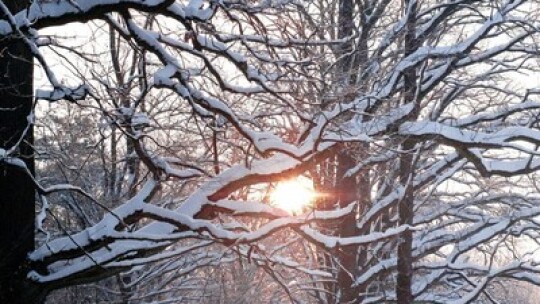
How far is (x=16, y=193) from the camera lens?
736cm

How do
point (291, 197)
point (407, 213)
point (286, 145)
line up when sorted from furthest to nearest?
point (407, 213), point (291, 197), point (286, 145)

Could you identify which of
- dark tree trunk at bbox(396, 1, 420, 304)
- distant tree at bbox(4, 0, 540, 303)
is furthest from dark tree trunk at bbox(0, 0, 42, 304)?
dark tree trunk at bbox(396, 1, 420, 304)

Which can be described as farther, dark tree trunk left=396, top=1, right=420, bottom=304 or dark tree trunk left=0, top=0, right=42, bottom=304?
dark tree trunk left=396, top=1, right=420, bottom=304

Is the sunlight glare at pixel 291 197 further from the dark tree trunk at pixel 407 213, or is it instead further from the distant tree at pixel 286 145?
the dark tree trunk at pixel 407 213

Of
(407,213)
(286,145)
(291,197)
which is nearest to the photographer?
(286,145)

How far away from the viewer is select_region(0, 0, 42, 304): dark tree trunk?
7082 mm

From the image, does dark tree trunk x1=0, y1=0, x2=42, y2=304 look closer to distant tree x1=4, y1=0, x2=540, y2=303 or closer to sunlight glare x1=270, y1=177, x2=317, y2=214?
distant tree x1=4, y1=0, x2=540, y2=303

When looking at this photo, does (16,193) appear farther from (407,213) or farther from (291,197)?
(407,213)

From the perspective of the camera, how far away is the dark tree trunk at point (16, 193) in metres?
7.08

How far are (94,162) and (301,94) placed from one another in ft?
25.2

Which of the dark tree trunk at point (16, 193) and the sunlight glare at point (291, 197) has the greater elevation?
the sunlight glare at point (291, 197)

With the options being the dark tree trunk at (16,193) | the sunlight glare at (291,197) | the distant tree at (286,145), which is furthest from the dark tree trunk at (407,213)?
the dark tree trunk at (16,193)

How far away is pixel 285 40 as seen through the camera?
7.59m

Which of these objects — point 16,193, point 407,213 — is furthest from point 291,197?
point 16,193
